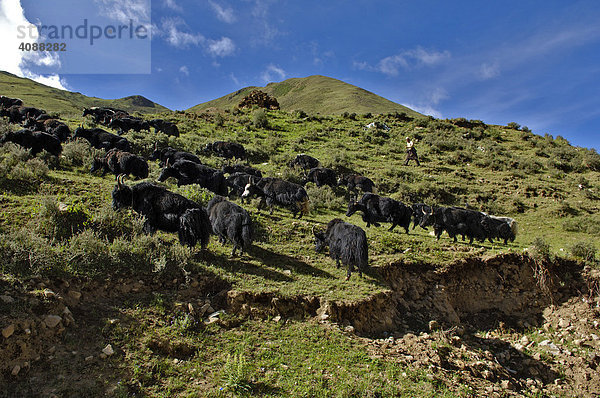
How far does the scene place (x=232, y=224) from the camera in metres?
7.19

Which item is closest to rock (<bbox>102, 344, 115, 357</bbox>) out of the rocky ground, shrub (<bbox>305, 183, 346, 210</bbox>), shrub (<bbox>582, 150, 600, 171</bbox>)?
the rocky ground

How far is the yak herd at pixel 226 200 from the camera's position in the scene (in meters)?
7.08

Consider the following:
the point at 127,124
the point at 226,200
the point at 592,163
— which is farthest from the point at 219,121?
the point at 592,163

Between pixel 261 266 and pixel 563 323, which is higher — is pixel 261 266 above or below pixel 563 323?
above

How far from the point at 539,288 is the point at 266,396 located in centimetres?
819

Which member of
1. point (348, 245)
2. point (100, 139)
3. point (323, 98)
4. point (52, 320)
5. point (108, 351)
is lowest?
point (108, 351)

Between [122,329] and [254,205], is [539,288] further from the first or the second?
[122,329]

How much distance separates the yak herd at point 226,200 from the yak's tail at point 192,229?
0.8 inches

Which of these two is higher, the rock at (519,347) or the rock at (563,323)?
the rock at (563,323)

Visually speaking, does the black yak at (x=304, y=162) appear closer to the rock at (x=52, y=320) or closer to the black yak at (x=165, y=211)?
the black yak at (x=165, y=211)

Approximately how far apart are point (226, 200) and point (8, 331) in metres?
4.84

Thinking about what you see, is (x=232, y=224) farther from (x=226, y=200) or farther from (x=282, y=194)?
(x=282, y=194)

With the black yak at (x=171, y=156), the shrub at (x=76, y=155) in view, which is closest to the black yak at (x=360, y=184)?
the black yak at (x=171, y=156)

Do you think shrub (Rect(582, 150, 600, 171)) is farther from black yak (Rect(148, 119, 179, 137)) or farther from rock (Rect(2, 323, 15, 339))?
rock (Rect(2, 323, 15, 339))
